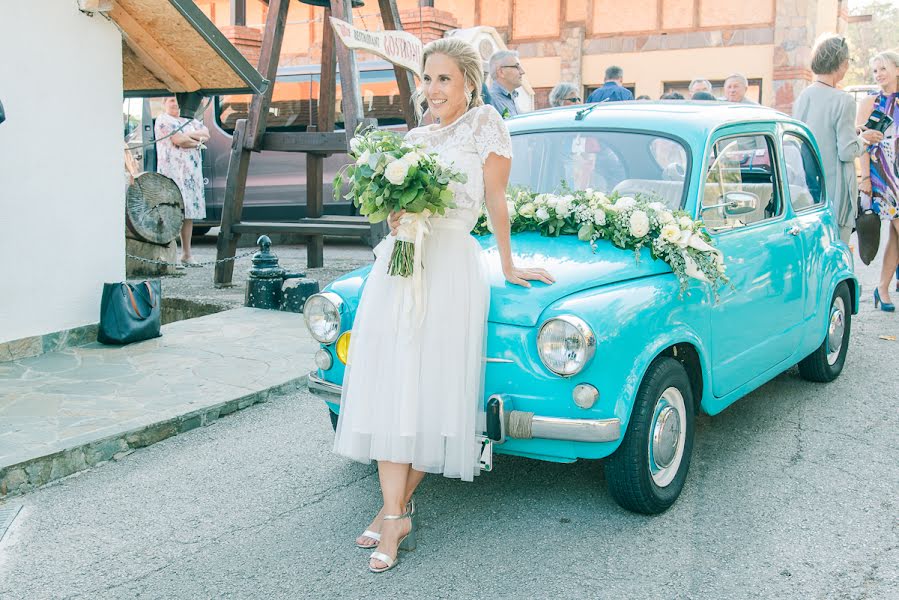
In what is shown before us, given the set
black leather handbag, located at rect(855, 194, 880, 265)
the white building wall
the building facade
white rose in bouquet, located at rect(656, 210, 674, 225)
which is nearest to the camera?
white rose in bouquet, located at rect(656, 210, 674, 225)

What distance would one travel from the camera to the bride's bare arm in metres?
3.62

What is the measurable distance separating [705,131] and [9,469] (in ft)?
11.9

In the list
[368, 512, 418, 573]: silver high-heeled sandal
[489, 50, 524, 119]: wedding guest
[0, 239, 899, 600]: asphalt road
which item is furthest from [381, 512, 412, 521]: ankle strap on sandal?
[489, 50, 524, 119]: wedding guest

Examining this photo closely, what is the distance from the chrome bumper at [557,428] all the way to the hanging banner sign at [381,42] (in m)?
4.28

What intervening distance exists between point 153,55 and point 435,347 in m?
5.16

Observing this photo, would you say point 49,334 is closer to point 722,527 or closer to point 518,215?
point 518,215

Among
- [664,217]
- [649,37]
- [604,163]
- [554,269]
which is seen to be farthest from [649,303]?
[649,37]

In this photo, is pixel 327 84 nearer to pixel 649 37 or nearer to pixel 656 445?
pixel 656 445

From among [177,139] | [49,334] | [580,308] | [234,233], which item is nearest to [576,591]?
[580,308]

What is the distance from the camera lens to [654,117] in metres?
4.68

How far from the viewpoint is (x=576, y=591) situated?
3215mm

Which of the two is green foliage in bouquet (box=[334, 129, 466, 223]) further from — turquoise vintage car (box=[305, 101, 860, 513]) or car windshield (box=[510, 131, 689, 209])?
car windshield (box=[510, 131, 689, 209])

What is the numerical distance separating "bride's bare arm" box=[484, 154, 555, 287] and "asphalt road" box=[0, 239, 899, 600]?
1.01 m

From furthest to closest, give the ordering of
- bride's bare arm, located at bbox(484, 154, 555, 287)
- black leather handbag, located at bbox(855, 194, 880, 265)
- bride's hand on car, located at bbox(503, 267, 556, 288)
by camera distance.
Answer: black leather handbag, located at bbox(855, 194, 880, 265) → bride's hand on car, located at bbox(503, 267, 556, 288) → bride's bare arm, located at bbox(484, 154, 555, 287)
